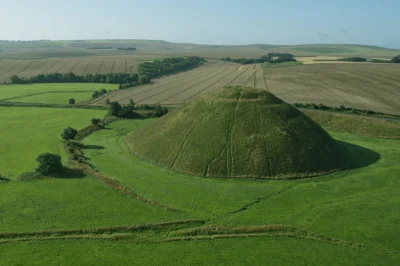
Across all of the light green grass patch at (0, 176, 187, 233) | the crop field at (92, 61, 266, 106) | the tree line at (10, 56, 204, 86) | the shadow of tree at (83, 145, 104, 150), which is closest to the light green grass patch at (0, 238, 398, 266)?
the light green grass patch at (0, 176, 187, 233)

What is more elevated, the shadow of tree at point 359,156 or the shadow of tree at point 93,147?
the shadow of tree at point 359,156

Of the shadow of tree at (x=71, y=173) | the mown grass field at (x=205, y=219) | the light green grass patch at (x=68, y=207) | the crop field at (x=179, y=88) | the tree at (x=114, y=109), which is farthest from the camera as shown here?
the crop field at (x=179, y=88)

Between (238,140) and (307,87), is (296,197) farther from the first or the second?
(307,87)

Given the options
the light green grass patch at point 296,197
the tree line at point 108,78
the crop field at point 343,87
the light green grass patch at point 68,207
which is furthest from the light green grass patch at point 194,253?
the tree line at point 108,78

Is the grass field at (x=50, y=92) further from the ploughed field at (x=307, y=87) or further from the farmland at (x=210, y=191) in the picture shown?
the farmland at (x=210, y=191)

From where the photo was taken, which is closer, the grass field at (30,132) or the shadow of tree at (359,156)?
the shadow of tree at (359,156)

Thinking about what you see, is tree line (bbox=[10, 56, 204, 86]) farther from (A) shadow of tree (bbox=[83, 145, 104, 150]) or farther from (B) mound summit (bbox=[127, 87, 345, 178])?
(B) mound summit (bbox=[127, 87, 345, 178])
